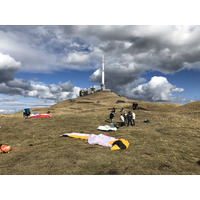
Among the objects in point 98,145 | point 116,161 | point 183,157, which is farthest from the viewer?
point 98,145

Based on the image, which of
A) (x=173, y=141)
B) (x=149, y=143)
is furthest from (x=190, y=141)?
(x=149, y=143)

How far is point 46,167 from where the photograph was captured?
646 centimetres

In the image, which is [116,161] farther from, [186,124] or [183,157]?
[186,124]

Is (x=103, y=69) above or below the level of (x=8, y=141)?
above

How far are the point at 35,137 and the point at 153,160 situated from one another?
11489 mm

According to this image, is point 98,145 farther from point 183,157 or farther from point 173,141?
point 173,141

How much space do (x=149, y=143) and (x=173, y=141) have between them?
7.80ft

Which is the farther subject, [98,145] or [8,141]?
[8,141]

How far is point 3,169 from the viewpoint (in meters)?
6.49

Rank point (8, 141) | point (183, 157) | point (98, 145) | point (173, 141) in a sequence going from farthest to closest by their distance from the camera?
point (8, 141), point (173, 141), point (98, 145), point (183, 157)

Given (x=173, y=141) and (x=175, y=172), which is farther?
(x=173, y=141)

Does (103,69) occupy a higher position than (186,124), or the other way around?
(103,69)

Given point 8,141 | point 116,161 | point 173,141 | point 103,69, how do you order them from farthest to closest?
point 103,69, point 8,141, point 173,141, point 116,161

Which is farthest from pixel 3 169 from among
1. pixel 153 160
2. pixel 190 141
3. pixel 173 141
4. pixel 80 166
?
pixel 190 141
